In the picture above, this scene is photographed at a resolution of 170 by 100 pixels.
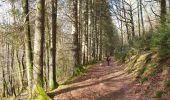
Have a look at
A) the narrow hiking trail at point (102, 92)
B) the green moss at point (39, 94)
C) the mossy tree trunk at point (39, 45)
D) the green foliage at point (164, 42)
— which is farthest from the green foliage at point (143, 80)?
the mossy tree trunk at point (39, 45)

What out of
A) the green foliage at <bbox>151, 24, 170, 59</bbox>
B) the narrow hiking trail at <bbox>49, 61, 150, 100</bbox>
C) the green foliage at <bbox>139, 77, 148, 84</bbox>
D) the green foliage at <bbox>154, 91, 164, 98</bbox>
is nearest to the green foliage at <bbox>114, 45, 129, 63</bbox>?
the narrow hiking trail at <bbox>49, 61, 150, 100</bbox>

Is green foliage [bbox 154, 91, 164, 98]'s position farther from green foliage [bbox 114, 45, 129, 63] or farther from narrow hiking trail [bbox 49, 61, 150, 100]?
green foliage [bbox 114, 45, 129, 63]

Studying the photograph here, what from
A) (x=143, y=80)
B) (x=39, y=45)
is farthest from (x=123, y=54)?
(x=39, y=45)

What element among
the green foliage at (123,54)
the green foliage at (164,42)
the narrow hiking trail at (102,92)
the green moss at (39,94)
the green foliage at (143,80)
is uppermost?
the green foliage at (164,42)

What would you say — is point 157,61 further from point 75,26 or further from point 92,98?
point 75,26

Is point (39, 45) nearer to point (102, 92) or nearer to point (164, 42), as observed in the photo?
point (102, 92)

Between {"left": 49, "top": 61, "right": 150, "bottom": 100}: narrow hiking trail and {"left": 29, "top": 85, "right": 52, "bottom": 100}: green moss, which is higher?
{"left": 29, "top": 85, "right": 52, "bottom": 100}: green moss

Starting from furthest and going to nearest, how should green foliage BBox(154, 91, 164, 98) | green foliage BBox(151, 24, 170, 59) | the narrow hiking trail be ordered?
green foliage BBox(151, 24, 170, 59), the narrow hiking trail, green foliage BBox(154, 91, 164, 98)

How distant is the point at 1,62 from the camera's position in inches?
1332

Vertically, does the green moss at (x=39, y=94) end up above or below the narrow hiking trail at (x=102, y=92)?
above

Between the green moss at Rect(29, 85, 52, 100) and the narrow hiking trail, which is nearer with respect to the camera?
the green moss at Rect(29, 85, 52, 100)

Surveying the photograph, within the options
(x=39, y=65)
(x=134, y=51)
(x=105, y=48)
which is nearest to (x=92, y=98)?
(x=39, y=65)

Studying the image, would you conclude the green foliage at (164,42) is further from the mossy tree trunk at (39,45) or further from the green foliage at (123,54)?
the green foliage at (123,54)

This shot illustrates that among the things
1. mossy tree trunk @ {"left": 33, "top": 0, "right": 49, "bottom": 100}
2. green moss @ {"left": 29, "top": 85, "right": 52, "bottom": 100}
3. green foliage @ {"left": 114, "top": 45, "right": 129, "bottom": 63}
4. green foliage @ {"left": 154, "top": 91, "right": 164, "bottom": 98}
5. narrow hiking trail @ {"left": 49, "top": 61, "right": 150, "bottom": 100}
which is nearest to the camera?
green foliage @ {"left": 154, "top": 91, "right": 164, "bottom": 98}
